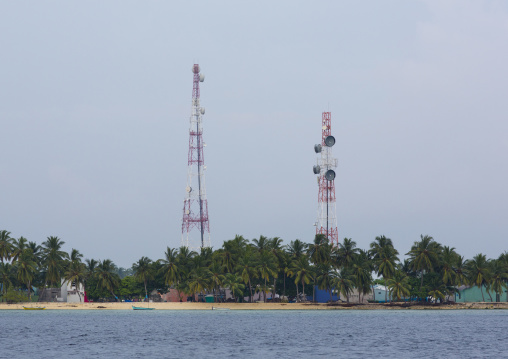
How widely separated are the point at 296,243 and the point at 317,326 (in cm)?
6128

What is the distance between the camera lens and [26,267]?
179 metres

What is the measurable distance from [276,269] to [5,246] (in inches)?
2654

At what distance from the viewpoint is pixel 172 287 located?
615ft

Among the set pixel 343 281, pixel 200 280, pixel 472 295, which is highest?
pixel 200 280

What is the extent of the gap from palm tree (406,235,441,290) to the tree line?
237mm

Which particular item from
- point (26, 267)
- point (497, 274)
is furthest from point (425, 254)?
point (26, 267)

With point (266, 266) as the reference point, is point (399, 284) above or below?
below

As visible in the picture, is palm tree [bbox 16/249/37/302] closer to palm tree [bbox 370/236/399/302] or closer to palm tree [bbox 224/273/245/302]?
palm tree [bbox 224/273/245/302]

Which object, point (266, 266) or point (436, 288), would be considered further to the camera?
point (436, 288)

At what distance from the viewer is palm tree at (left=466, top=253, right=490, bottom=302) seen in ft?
589

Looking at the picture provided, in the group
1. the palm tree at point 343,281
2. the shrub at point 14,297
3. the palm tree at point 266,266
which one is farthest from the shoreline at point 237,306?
the palm tree at point 266,266

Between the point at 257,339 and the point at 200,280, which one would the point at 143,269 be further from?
the point at 257,339

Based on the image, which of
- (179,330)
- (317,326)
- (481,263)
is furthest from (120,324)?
(481,263)

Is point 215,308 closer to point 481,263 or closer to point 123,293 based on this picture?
point 123,293
